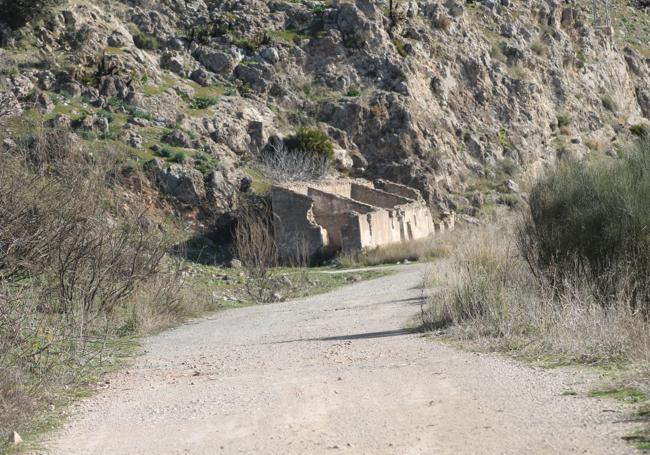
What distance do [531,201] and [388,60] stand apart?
36.8 metres

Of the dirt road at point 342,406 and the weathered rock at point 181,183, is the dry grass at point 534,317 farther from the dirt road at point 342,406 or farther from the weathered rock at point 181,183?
the weathered rock at point 181,183

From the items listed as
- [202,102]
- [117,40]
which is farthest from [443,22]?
[117,40]

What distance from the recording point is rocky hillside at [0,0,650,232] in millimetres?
40281

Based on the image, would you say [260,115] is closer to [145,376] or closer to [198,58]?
[198,58]

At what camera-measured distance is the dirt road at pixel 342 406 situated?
21.7ft

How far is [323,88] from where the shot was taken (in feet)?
165

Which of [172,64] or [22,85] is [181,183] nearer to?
[22,85]

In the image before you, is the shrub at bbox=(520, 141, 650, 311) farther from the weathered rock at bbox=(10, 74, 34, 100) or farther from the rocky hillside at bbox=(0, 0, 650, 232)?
the weathered rock at bbox=(10, 74, 34, 100)

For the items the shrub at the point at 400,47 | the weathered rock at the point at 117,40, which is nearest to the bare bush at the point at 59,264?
the weathered rock at the point at 117,40

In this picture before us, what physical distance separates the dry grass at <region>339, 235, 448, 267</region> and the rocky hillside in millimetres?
6656

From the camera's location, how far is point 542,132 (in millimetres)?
55500

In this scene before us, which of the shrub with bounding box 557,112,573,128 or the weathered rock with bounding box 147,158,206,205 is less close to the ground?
the shrub with bounding box 557,112,573,128

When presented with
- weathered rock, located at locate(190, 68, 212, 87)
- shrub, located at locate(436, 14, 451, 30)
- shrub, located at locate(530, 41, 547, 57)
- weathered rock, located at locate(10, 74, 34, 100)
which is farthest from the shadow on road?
shrub, located at locate(530, 41, 547, 57)

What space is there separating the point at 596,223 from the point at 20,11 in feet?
119
